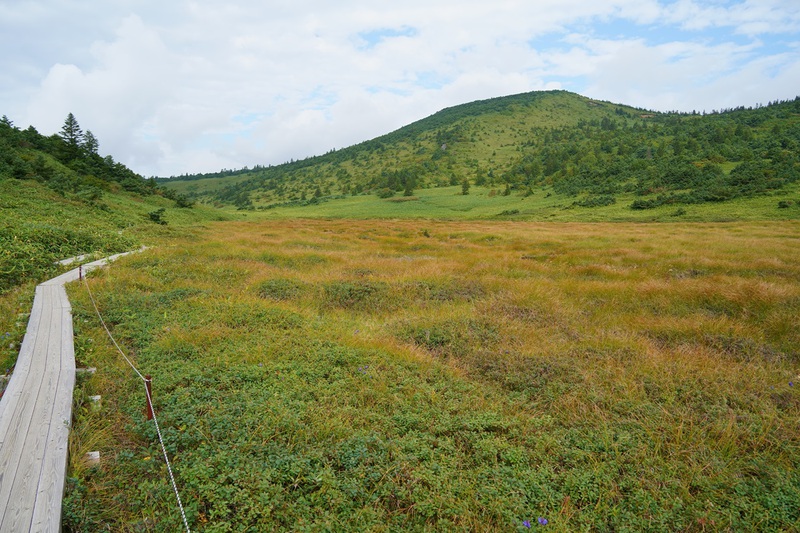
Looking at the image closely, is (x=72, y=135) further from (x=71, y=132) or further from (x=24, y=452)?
A: (x=24, y=452)

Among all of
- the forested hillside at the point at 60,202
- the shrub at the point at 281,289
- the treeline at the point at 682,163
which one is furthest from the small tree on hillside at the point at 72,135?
the treeline at the point at 682,163

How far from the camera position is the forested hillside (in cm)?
1369

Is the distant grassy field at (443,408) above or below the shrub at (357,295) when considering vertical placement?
below

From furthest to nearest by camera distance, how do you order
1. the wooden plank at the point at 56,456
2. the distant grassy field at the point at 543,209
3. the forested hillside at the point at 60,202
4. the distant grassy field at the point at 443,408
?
1. the distant grassy field at the point at 543,209
2. the forested hillside at the point at 60,202
3. the distant grassy field at the point at 443,408
4. the wooden plank at the point at 56,456

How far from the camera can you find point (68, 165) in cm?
4300

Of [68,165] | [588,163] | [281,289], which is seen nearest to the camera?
[281,289]

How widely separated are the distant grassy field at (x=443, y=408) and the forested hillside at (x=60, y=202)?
443cm

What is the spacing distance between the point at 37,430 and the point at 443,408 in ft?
17.4

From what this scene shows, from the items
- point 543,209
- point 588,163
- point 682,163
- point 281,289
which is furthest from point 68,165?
point 588,163

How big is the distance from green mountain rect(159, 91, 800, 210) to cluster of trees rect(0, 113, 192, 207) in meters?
63.3

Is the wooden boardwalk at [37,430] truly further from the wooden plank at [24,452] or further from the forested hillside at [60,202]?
the forested hillside at [60,202]

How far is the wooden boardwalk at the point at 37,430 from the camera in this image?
11.6ft

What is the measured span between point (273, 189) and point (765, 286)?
17152 centimetres

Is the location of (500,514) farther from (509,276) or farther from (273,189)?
(273,189)
